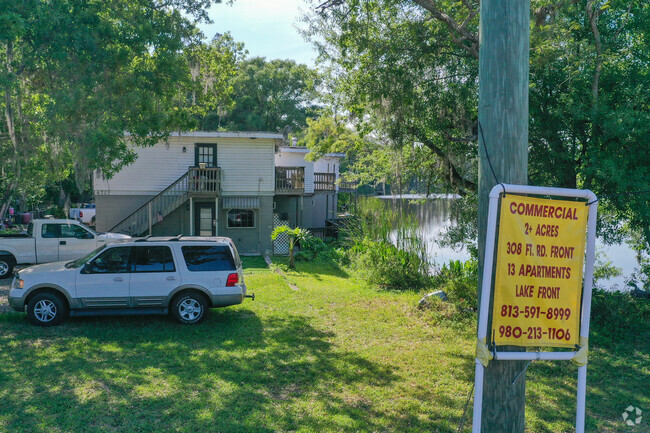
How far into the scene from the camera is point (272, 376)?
290 inches

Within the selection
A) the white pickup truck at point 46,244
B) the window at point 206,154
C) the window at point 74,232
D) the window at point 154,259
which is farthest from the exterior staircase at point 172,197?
the window at point 154,259

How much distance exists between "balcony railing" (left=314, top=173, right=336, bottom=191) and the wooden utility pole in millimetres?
27567

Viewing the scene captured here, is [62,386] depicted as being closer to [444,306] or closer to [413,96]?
[444,306]

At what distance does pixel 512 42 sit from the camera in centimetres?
355

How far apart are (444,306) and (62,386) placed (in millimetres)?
8058

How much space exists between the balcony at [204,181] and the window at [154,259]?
12443mm

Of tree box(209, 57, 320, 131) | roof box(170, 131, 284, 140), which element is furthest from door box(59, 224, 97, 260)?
tree box(209, 57, 320, 131)

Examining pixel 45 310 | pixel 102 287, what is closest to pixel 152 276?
pixel 102 287

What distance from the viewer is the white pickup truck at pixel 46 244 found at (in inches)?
604

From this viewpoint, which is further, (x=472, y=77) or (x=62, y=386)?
(x=472, y=77)

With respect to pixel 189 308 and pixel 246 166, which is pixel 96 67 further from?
pixel 246 166

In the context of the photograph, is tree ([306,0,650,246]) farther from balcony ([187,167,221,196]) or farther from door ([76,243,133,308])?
balcony ([187,167,221,196])

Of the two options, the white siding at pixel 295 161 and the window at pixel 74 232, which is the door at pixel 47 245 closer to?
the window at pixel 74 232

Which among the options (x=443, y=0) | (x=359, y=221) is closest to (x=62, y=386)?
(x=443, y=0)
